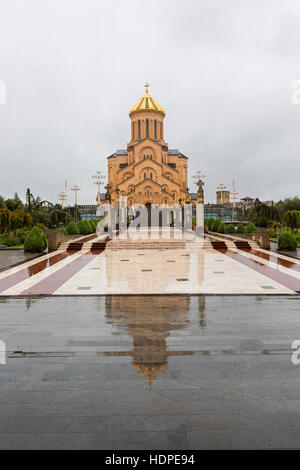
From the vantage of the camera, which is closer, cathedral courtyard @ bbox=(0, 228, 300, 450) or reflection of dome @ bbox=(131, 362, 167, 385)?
cathedral courtyard @ bbox=(0, 228, 300, 450)

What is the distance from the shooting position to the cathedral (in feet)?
167

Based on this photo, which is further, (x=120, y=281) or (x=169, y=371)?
(x=120, y=281)

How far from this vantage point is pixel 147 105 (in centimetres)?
5397

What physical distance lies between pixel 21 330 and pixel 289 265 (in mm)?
10142

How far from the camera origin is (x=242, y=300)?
22.9 ft

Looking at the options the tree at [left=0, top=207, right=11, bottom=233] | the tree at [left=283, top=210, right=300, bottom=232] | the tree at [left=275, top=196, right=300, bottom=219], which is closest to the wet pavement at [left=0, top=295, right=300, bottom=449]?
the tree at [left=0, top=207, right=11, bottom=233]

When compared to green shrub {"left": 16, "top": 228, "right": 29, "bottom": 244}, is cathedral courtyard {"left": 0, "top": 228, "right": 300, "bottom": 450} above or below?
below

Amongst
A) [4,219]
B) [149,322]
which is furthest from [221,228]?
[149,322]

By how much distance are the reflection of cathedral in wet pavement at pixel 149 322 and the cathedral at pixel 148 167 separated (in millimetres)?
44000

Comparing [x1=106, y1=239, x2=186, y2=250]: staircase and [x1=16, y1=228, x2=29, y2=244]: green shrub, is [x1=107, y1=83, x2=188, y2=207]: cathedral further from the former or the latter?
[x1=106, y1=239, x2=186, y2=250]: staircase

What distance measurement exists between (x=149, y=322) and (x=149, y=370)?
1.76 m

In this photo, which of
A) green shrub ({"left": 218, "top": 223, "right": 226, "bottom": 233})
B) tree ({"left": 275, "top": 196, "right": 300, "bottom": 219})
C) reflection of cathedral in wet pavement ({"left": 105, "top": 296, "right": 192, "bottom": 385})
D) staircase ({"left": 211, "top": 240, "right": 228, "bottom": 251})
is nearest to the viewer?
reflection of cathedral in wet pavement ({"left": 105, "top": 296, "right": 192, "bottom": 385})
